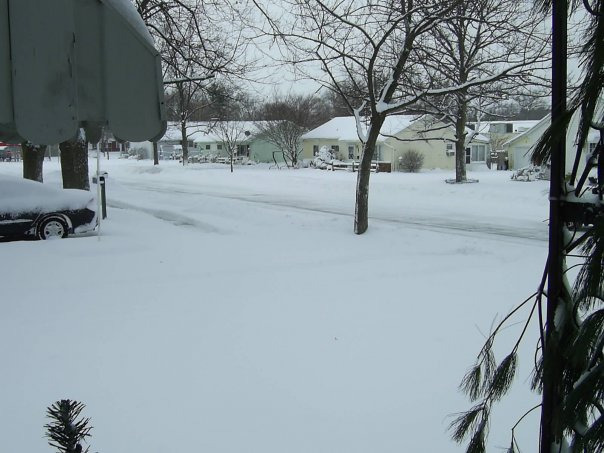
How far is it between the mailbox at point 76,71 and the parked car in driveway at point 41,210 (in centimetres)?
1064

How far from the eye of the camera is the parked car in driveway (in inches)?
475

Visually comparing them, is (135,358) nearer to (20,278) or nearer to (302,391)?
(302,391)

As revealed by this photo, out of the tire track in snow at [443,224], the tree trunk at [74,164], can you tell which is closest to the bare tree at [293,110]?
the tire track in snow at [443,224]

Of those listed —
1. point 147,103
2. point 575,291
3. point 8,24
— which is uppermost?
point 8,24

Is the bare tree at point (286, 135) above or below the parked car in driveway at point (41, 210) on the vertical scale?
above

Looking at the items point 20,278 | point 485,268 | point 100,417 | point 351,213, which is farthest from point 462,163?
point 100,417

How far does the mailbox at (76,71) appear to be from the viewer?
2.17 meters

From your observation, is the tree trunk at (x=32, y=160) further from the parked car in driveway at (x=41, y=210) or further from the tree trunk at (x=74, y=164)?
the parked car in driveway at (x=41, y=210)

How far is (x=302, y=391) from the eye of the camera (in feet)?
16.6

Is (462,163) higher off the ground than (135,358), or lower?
higher

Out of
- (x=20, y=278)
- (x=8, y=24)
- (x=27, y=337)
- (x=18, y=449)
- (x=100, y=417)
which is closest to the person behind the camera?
(x=8, y=24)

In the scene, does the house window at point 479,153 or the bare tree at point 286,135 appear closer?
the bare tree at point 286,135

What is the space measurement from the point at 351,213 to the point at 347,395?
533 inches

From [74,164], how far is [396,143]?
3585 centimetres
